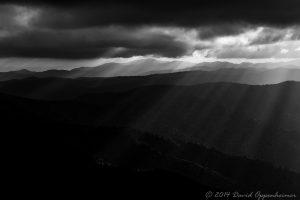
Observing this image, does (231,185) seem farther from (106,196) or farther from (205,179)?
(106,196)

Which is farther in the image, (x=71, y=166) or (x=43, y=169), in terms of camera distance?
(x=71, y=166)

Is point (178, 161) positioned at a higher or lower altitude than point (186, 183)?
lower

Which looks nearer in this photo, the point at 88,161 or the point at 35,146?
the point at 88,161

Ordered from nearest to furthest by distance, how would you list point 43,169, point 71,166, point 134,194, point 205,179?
point 134,194 → point 43,169 → point 71,166 → point 205,179

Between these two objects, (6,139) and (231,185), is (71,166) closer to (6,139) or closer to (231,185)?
(6,139)

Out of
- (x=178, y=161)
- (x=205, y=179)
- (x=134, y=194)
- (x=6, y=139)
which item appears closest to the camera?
(x=134, y=194)

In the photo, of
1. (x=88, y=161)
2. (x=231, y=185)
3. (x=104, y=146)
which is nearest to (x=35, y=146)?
(x=88, y=161)

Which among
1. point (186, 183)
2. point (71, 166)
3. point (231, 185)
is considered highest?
point (71, 166)

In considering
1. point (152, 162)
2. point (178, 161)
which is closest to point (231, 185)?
point (178, 161)

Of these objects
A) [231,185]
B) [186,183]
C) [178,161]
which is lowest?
[231,185]
